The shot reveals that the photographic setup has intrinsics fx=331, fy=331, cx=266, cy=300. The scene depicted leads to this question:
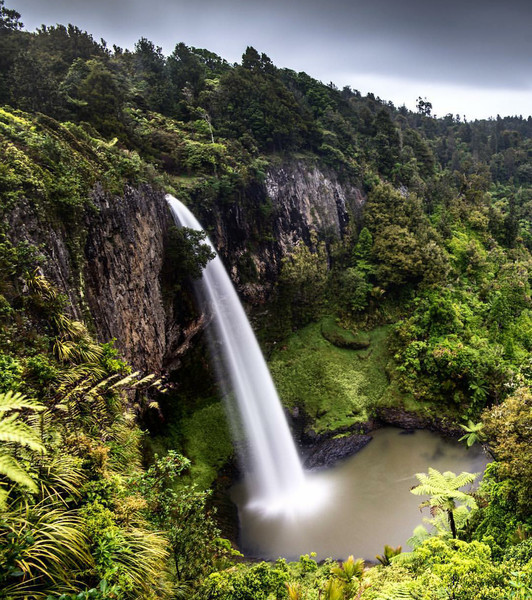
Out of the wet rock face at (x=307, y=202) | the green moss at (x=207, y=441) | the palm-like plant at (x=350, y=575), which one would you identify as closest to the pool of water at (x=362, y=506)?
the green moss at (x=207, y=441)

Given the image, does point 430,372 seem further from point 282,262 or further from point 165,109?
point 165,109

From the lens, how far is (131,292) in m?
11.8

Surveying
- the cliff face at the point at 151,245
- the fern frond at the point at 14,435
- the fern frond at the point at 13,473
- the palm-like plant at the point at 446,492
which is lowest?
the palm-like plant at the point at 446,492

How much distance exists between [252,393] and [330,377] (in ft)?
14.5

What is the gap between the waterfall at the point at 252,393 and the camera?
13781mm

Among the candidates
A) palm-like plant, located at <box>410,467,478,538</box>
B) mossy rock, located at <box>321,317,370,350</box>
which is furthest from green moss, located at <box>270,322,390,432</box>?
palm-like plant, located at <box>410,467,478,538</box>

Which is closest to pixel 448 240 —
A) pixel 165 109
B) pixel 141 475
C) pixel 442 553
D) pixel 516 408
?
pixel 516 408

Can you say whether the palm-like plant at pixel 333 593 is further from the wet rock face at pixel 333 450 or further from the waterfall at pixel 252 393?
the wet rock face at pixel 333 450

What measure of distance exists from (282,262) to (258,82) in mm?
14042

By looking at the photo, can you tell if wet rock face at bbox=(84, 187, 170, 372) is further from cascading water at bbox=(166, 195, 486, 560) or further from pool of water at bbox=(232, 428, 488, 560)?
pool of water at bbox=(232, 428, 488, 560)

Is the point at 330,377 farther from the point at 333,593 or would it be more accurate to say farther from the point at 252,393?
the point at 333,593

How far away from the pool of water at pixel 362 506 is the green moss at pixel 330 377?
5.89 feet

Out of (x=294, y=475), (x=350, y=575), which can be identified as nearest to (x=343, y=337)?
(x=294, y=475)

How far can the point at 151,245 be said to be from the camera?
13172 millimetres
